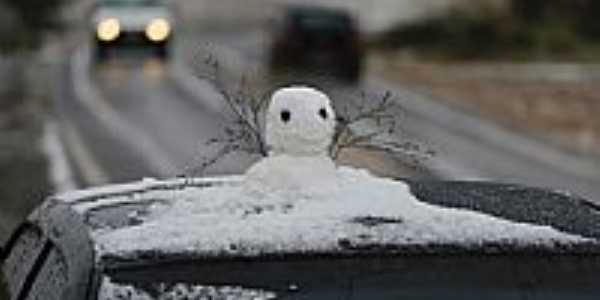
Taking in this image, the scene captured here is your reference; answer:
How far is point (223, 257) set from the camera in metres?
3.39

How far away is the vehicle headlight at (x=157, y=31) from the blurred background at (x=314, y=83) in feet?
0.18

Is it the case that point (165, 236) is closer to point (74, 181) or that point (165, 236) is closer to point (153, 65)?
point (74, 181)

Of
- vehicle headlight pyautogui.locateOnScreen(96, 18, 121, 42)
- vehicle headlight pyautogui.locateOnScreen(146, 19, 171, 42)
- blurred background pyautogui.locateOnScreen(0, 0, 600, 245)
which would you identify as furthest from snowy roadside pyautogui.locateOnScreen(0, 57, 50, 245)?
vehicle headlight pyautogui.locateOnScreen(146, 19, 171, 42)

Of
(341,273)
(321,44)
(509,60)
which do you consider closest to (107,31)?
(321,44)

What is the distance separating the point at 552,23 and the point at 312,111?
4474 cm

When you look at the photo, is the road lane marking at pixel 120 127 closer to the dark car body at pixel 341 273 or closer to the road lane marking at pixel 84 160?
the road lane marking at pixel 84 160

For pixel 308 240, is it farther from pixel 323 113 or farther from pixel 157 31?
pixel 157 31

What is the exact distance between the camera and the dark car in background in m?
36.5

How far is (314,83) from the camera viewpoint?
3459 cm

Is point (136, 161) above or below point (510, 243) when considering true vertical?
below

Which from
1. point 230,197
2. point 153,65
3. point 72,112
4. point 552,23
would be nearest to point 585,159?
point 72,112

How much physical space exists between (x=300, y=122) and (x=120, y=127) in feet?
71.4

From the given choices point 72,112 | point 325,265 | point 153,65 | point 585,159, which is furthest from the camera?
point 153,65

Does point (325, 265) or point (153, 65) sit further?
point (153, 65)
